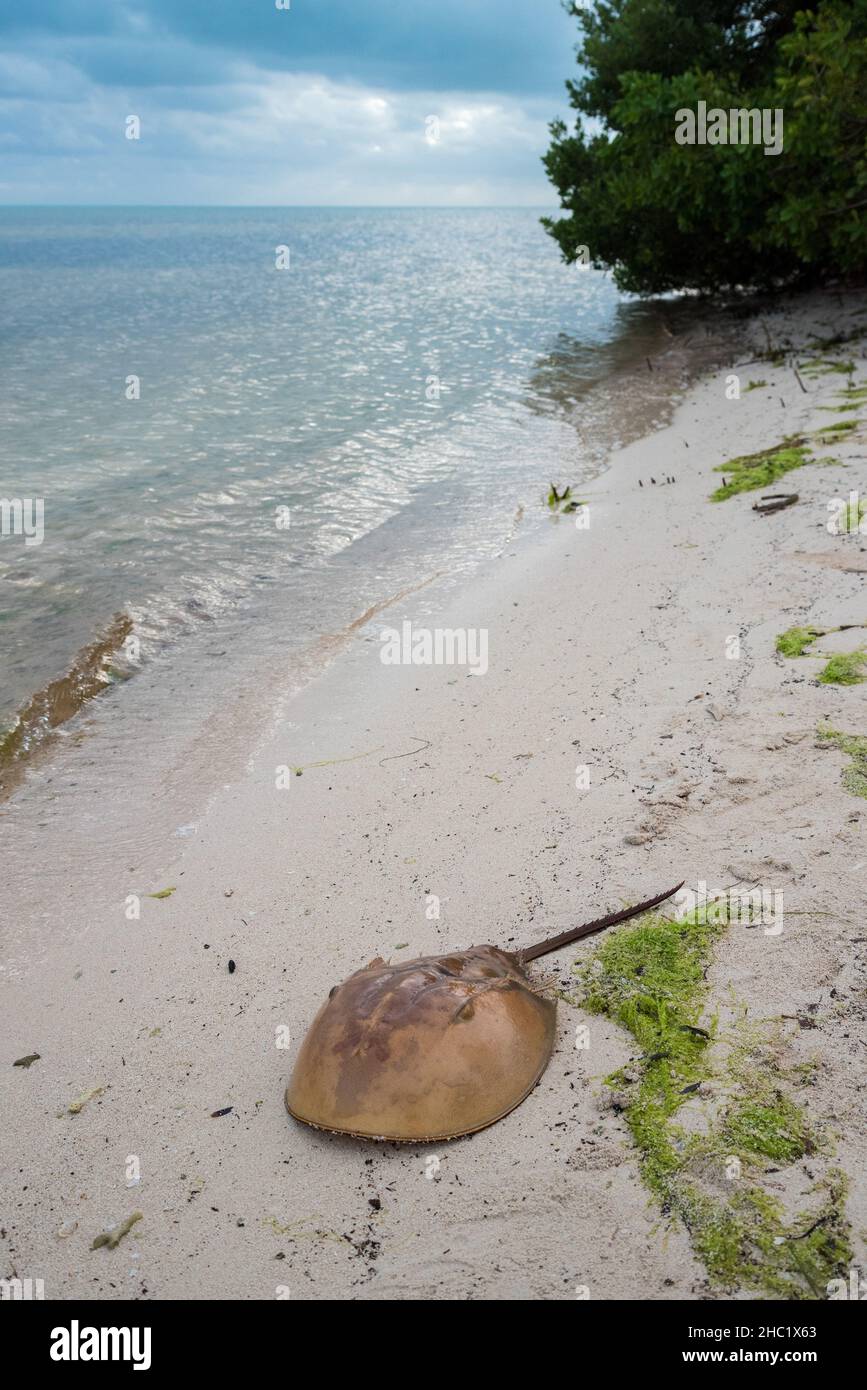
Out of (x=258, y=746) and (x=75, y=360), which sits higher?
(x=75, y=360)

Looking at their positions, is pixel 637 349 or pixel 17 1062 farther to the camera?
pixel 637 349

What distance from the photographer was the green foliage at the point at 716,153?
36.5ft

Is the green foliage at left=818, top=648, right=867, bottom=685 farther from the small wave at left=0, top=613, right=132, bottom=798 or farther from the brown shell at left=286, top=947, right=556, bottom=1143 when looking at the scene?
the small wave at left=0, top=613, right=132, bottom=798

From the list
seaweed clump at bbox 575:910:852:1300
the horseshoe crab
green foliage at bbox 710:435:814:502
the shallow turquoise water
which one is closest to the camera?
seaweed clump at bbox 575:910:852:1300

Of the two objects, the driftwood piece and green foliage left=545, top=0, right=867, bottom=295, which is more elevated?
green foliage left=545, top=0, right=867, bottom=295

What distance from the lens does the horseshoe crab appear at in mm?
2635

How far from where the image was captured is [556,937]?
333 centimetres

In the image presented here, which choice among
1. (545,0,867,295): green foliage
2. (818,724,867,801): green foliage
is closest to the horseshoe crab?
(818,724,867,801): green foliage

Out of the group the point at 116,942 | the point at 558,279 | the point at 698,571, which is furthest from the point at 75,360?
the point at 558,279

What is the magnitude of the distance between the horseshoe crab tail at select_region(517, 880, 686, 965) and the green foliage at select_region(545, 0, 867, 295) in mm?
11085

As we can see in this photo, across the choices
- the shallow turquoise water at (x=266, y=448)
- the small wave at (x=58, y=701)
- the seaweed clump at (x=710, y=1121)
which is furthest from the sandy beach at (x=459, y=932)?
the shallow turquoise water at (x=266, y=448)
